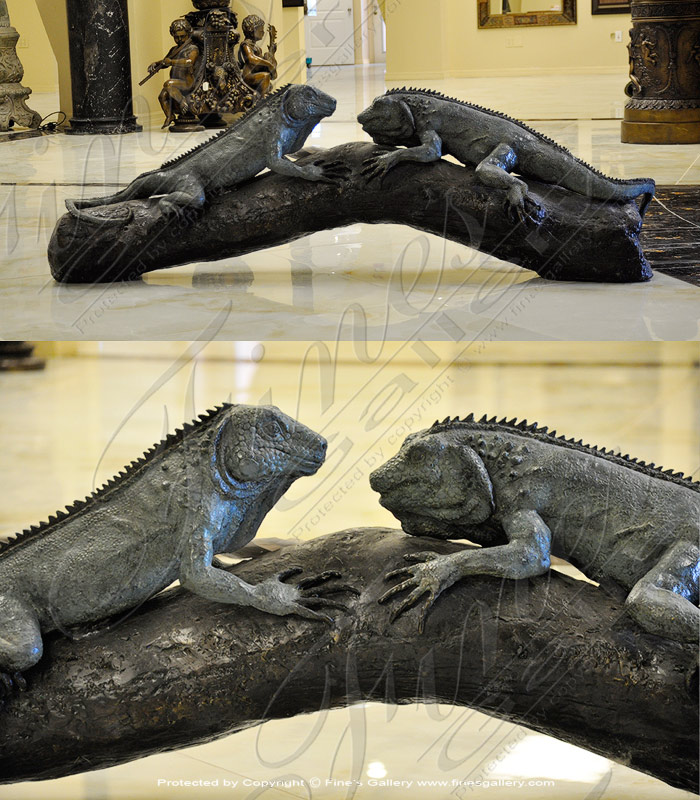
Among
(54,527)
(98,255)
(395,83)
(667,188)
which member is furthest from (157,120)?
(54,527)

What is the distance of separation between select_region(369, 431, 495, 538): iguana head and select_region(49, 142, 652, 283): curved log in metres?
2.05

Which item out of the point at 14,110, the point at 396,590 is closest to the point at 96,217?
the point at 396,590

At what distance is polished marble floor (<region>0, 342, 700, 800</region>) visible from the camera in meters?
3.68

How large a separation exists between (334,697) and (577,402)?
3.22m

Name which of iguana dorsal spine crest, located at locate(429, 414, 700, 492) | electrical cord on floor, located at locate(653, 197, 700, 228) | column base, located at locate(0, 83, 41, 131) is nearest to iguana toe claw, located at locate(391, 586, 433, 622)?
iguana dorsal spine crest, located at locate(429, 414, 700, 492)

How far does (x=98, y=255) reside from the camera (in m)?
4.82

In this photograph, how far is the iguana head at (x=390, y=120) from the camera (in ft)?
14.9

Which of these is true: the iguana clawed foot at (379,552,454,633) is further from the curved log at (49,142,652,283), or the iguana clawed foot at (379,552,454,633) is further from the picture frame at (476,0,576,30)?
the picture frame at (476,0,576,30)

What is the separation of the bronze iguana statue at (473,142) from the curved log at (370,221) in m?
0.05

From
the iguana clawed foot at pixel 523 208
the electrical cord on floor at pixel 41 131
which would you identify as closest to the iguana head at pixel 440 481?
the iguana clawed foot at pixel 523 208

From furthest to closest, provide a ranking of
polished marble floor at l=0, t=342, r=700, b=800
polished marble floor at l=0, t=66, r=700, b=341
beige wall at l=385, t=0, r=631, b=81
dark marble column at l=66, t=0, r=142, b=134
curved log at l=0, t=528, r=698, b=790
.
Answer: beige wall at l=385, t=0, r=631, b=81 < dark marble column at l=66, t=0, r=142, b=134 < polished marble floor at l=0, t=66, r=700, b=341 < polished marble floor at l=0, t=342, r=700, b=800 < curved log at l=0, t=528, r=698, b=790

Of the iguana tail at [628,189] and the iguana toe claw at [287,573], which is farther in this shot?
the iguana tail at [628,189]

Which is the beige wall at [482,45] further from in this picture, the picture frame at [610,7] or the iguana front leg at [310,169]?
the iguana front leg at [310,169]

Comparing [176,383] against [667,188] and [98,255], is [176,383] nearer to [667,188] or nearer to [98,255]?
[98,255]
